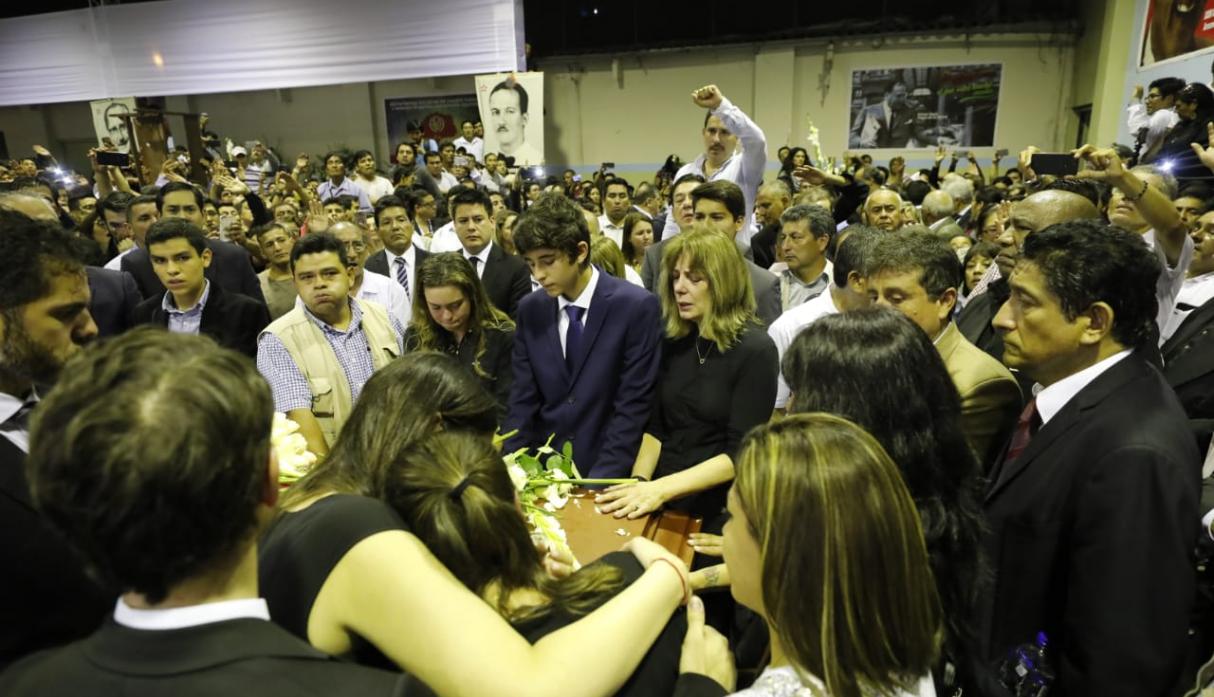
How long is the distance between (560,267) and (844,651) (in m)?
1.84

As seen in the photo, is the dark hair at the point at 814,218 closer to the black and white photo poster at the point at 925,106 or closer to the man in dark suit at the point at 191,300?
the man in dark suit at the point at 191,300

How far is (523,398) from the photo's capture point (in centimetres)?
269

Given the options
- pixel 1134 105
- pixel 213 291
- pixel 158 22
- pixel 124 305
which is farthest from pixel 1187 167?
pixel 158 22

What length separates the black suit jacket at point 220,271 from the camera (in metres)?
3.74

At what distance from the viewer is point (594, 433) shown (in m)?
2.58

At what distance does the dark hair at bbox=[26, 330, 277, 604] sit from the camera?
68 cm

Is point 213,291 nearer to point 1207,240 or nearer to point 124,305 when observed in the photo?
point 124,305

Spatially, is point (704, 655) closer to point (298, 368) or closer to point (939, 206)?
point (298, 368)

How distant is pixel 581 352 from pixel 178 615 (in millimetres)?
1907

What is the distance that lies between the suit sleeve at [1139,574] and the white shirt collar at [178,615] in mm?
1523

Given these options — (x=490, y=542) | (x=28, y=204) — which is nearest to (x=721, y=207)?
(x=490, y=542)

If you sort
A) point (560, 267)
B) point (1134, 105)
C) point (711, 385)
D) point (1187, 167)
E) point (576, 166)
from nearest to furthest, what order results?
point (711, 385) → point (560, 267) → point (1187, 167) → point (1134, 105) → point (576, 166)

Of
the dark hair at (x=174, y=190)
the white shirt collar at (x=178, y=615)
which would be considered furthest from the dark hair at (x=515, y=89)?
the white shirt collar at (x=178, y=615)

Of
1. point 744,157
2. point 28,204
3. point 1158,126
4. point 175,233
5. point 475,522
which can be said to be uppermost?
point 1158,126
